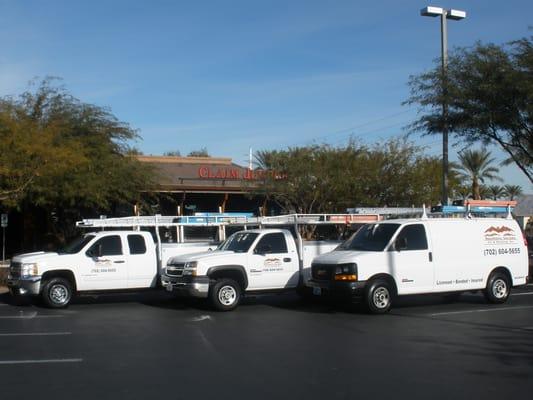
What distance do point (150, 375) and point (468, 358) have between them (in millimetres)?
4452

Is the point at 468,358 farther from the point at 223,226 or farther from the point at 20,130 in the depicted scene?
the point at 20,130

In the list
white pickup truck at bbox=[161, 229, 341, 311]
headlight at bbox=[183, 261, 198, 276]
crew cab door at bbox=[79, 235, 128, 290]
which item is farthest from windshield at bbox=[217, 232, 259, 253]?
crew cab door at bbox=[79, 235, 128, 290]

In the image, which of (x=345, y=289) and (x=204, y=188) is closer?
(x=345, y=289)

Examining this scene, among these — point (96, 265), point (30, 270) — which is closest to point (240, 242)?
point (96, 265)

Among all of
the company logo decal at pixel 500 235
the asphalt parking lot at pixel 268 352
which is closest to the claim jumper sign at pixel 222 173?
the company logo decal at pixel 500 235

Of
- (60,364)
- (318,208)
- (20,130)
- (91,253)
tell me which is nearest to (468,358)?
(60,364)

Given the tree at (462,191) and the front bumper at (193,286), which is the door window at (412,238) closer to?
the front bumper at (193,286)

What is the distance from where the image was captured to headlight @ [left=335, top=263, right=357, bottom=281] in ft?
47.7

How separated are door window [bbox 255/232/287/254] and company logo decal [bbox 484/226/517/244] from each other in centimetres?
472

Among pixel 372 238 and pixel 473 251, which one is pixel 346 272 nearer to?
pixel 372 238

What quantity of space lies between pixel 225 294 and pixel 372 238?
351 cm

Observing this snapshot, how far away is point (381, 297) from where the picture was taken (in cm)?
1484

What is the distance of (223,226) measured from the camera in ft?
62.0

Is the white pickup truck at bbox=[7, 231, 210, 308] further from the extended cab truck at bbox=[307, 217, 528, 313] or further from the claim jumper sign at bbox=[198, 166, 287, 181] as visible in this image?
the claim jumper sign at bbox=[198, 166, 287, 181]
